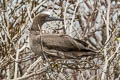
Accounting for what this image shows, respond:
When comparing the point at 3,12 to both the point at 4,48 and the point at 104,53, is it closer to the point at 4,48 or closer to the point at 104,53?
the point at 4,48

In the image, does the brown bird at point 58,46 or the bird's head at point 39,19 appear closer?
the brown bird at point 58,46

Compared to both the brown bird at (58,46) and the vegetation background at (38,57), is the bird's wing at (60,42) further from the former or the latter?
the vegetation background at (38,57)

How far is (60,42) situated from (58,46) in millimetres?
114

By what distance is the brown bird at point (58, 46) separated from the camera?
18.6ft

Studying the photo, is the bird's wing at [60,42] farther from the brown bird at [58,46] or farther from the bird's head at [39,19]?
the bird's head at [39,19]

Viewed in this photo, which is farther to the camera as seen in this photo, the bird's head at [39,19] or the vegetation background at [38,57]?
the bird's head at [39,19]

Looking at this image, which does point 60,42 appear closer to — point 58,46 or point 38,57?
point 58,46

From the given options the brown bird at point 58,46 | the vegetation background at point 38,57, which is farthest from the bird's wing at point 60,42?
the vegetation background at point 38,57

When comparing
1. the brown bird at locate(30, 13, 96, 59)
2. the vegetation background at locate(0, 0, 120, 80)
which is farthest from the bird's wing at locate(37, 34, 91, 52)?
the vegetation background at locate(0, 0, 120, 80)

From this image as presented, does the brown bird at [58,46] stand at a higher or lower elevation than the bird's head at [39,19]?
lower

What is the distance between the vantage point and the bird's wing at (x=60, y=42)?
5.69m

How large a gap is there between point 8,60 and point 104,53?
6.62ft

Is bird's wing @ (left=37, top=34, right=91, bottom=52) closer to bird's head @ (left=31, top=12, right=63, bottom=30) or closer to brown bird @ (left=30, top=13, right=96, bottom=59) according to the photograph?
brown bird @ (left=30, top=13, right=96, bottom=59)

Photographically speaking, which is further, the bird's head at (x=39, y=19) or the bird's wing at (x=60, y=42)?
the bird's head at (x=39, y=19)
